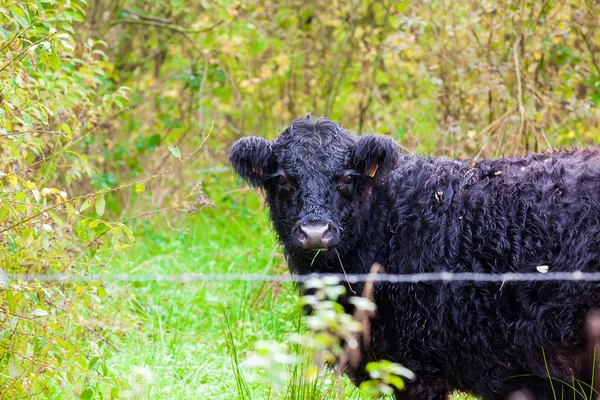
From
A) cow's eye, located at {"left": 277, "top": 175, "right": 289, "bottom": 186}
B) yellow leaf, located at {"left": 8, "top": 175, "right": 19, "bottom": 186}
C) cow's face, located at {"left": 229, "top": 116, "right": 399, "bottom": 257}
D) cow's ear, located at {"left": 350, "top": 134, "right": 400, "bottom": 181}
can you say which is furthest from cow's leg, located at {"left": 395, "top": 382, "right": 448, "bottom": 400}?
yellow leaf, located at {"left": 8, "top": 175, "right": 19, "bottom": 186}

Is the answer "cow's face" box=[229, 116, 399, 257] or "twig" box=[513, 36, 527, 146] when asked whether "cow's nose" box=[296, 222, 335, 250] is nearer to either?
"cow's face" box=[229, 116, 399, 257]

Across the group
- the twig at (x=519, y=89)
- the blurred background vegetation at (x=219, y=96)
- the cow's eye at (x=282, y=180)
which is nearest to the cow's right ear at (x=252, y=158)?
the cow's eye at (x=282, y=180)

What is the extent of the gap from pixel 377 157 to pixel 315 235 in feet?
2.14

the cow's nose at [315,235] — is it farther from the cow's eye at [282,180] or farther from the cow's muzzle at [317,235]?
the cow's eye at [282,180]

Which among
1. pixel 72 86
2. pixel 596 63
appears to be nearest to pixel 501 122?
pixel 596 63

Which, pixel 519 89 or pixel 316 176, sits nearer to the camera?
pixel 316 176

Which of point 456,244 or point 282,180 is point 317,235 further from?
point 456,244

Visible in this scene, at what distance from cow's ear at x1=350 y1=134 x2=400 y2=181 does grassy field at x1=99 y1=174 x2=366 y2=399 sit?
104cm

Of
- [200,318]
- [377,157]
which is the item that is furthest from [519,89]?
[200,318]

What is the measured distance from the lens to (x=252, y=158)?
14.7ft

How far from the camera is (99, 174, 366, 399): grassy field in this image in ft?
14.7

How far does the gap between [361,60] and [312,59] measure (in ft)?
2.53

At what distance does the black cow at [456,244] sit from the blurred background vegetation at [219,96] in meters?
0.97

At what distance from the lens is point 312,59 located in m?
11.0
